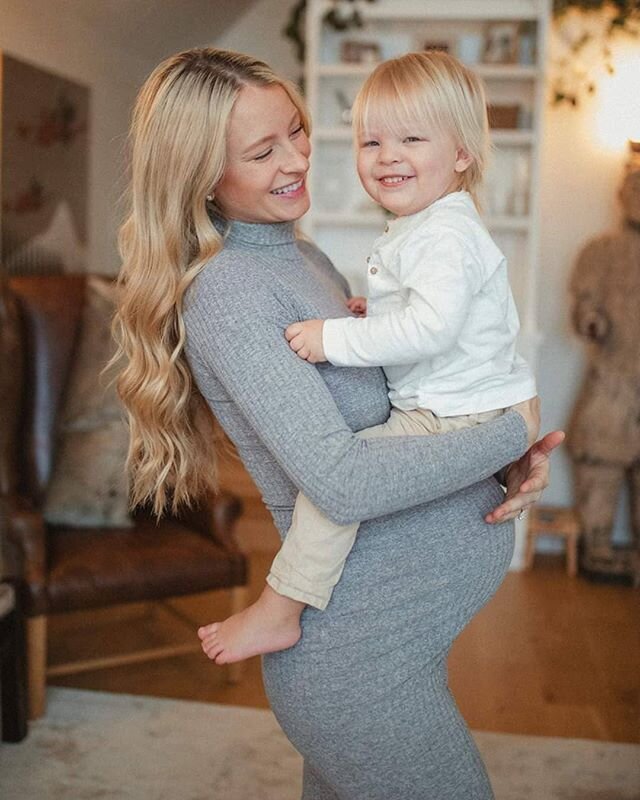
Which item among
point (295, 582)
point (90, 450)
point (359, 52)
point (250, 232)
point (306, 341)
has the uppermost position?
point (359, 52)

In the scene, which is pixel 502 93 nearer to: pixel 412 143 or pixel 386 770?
pixel 412 143

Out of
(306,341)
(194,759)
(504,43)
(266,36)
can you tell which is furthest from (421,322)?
(266,36)

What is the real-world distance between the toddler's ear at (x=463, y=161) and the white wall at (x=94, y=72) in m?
2.44

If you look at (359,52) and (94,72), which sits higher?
(359,52)

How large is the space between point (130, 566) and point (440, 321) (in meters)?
1.91

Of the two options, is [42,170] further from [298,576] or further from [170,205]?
[298,576]

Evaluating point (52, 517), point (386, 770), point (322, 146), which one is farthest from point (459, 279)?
point (322, 146)

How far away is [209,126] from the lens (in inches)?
55.3

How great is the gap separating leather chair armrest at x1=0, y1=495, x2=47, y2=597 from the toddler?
153 cm

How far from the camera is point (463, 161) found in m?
1.58

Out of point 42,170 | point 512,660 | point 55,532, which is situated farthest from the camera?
point 42,170

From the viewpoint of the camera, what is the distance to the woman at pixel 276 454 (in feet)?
4.47

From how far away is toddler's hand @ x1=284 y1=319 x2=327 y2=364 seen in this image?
4.42 ft

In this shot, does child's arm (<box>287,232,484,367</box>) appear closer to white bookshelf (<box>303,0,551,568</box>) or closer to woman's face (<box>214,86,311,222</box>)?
woman's face (<box>214,86,311,222</box>)
